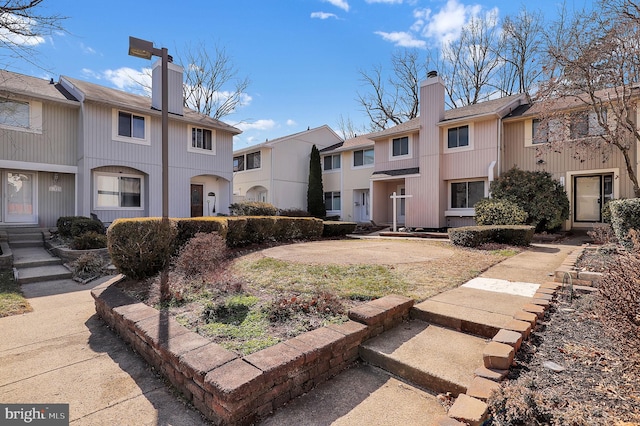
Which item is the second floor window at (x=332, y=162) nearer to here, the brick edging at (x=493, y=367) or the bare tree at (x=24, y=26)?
Answer: the bare tree at (x=24, y=26)

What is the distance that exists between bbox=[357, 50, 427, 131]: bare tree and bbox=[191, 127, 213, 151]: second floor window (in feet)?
59.1

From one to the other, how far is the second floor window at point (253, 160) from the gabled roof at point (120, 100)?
17.3 ft

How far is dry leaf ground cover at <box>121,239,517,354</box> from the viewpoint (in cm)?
345

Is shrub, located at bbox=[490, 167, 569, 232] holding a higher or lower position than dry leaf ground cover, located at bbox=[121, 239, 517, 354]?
higher

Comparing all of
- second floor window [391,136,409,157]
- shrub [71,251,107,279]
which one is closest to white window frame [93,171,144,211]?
shrub [71,251,107,279]

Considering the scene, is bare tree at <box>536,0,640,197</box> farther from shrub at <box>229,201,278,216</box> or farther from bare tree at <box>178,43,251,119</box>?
bare tree at <box>178,43,251,119</box>

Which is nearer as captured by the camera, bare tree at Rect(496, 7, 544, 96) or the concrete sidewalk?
the concrete sidewalk

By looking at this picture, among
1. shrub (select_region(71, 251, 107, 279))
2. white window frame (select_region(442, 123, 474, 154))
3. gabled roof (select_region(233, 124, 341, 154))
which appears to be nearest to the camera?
shrub (select_region(71, 251, 107, 279))

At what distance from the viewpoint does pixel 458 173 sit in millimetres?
15383

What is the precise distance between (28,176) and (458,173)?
61.1 ft

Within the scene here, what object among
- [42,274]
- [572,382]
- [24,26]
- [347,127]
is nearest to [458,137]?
[572,382]

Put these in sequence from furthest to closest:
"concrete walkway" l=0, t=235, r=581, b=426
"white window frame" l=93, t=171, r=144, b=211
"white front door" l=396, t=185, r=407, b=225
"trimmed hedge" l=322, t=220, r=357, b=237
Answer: "white front door" l=396, t=185, r=407, b=225 < "white window frame" l=93, t=171, r=144, b=211 < "trimmed hedge" l=322, t=220, r=357, b=237 < "concrete walkway" l=0, t=235, r=581, b=426

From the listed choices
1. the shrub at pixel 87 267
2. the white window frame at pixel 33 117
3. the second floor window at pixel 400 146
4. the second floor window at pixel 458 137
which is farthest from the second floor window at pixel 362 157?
the white window frame at pixel 33 117

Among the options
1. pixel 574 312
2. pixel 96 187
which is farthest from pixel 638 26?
pixel 96 187
